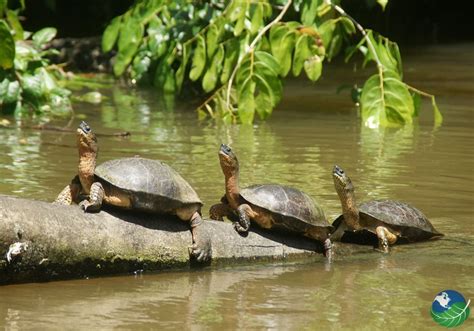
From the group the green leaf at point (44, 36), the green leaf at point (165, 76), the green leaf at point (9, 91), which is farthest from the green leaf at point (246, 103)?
the green leaf at point (44, 36)

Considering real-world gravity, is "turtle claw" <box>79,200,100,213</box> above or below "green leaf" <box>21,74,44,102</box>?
above

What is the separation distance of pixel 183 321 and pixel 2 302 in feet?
2.75

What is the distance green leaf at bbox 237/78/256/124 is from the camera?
9.72 m

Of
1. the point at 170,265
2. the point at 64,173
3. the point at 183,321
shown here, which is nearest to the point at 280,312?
the point at 183,321

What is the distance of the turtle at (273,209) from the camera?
559 cm

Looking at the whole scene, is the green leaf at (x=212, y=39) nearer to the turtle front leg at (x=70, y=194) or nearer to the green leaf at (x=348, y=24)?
the green leaf at (x=348, y=24)

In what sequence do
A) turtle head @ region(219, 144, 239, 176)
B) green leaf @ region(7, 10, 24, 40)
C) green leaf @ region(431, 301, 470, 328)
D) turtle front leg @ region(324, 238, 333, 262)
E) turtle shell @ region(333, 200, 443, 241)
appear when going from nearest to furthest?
green leaf @ region(431, 301, 470, 328) → turtle head @ region(219, 144, 239, 176) → turtle front leg @ region(324, 238, 333, 262) → turtle shell @ region(333, 200, 443, 241) → green leaf @ region(7, 10, 24, 40)

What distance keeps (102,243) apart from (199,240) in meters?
0.51

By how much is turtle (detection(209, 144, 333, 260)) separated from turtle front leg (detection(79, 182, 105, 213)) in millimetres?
727

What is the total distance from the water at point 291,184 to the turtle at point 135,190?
A: 29cm

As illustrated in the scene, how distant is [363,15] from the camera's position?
1844cm

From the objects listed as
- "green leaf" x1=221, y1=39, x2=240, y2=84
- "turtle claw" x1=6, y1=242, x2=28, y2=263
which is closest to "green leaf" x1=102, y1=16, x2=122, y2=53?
"green leaf" x1=221, y1=39, x2=240, y2=84

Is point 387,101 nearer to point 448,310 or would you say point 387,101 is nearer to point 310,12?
point 310,12

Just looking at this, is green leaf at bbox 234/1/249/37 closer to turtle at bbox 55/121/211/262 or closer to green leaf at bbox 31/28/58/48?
green leaf at bbox 31/28/58/48
